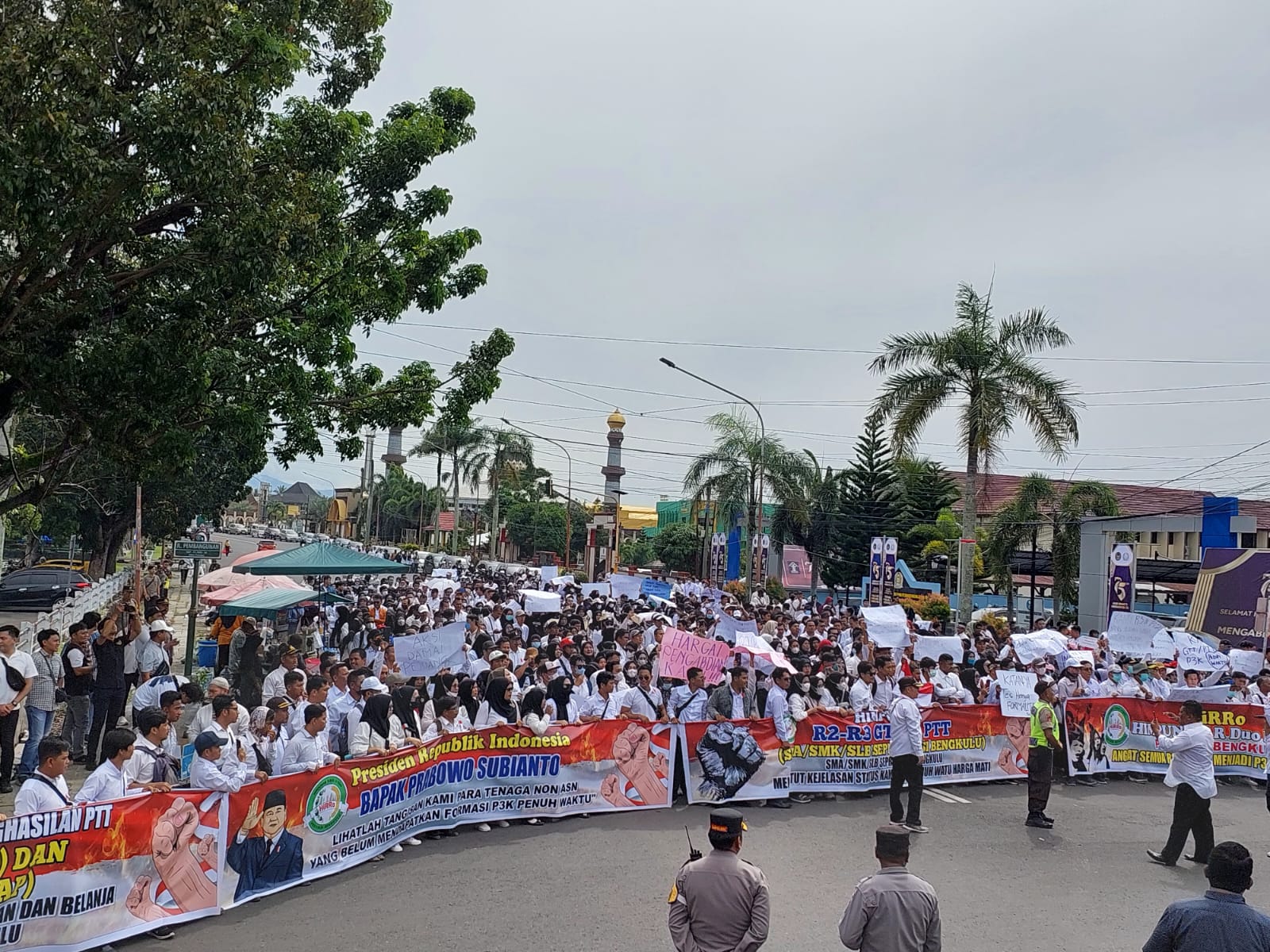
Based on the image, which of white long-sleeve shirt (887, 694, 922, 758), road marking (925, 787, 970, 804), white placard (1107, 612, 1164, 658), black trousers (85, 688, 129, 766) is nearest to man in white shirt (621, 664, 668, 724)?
white long-sleeve shirt (887, 694, 922, 758)

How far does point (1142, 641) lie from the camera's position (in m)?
18.3

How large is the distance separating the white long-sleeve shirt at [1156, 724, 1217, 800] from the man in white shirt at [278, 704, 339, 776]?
7.88m

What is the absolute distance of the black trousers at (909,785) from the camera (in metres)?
10.3

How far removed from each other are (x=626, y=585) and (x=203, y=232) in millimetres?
19813

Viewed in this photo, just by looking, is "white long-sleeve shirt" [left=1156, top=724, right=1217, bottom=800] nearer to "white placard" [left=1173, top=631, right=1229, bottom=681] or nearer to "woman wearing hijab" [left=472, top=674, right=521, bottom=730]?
"woman wearing hijab" [left=472, top=674, right=521, bottom=730]

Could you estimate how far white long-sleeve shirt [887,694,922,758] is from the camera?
33.9 feet

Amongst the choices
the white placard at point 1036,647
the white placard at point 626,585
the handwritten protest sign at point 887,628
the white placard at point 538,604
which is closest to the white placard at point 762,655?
the handwritten protest sign at point 887,628

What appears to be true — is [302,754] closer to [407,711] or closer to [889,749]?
[407,711]

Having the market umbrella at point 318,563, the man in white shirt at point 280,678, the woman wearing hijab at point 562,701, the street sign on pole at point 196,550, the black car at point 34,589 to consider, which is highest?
the street sign on pole at point 196,550

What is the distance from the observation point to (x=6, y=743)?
398 inches

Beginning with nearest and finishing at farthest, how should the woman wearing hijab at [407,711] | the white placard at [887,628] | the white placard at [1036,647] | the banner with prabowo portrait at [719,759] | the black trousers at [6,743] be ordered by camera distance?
1. the woman wearing hijab at [407,711]
2. the black trousers at [6,743]
3. the banner with prabowo portrait at [719,759]
4. the white placard at [1036,647]
5. the white placard at [887,628]

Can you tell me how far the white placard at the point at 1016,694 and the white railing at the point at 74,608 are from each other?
522 inches

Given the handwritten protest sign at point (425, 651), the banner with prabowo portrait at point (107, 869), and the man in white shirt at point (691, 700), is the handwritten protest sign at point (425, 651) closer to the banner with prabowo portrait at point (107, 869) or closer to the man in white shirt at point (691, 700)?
the man in white shirt at point (691, 700)

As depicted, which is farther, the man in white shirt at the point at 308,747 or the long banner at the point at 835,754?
the long banner at the point at 835,754
